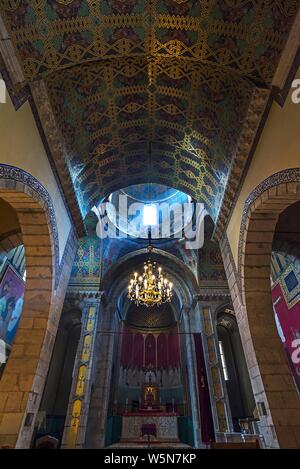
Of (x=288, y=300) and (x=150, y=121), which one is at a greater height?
(x=150, y=121)

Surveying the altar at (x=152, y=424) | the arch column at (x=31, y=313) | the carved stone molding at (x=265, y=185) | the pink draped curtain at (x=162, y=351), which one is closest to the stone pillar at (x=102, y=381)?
the altar at (x=152, y=424)

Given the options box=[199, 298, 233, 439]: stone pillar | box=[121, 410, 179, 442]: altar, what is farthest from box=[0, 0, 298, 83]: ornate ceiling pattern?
box=[121, 410, 179, 442]: altar

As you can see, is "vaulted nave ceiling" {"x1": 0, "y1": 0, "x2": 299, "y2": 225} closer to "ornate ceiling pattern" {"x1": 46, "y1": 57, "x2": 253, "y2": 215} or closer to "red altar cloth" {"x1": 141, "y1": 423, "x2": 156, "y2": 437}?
"ornate ceiling pattern" {"x1": 46, "y1": 57, "x2": 253, "y2": 215}

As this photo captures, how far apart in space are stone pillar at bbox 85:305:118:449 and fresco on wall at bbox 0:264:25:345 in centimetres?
348

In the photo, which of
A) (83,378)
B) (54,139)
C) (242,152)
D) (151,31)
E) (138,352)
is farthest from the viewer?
(138,352)

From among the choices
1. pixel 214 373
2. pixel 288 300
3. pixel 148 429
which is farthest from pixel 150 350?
pixel 288 300

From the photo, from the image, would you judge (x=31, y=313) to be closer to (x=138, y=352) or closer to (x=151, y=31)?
(x=151, y=31)

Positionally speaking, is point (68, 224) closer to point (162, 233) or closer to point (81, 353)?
point (81, 353)

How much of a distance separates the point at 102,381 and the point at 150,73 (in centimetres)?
1040

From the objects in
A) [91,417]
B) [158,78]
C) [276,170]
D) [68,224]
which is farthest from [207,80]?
[91,417]

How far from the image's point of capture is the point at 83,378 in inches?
383

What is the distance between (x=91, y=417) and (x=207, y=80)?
1101cm

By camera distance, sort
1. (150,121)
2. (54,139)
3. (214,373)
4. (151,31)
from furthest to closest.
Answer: (214,373) < (150,121) < (54,139) < (151,31)

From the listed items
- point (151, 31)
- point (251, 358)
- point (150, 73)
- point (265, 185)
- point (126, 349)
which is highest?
point (126, 349)
